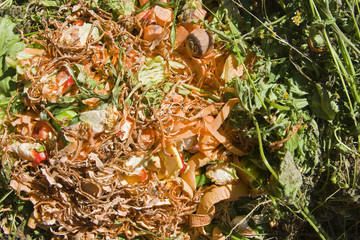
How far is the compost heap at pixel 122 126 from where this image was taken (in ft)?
4.53

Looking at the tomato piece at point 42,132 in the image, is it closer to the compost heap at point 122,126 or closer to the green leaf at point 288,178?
the compost heap at point 122,126

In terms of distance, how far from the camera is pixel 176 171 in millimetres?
1453

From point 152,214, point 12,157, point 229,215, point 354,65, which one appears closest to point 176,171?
point 152,214

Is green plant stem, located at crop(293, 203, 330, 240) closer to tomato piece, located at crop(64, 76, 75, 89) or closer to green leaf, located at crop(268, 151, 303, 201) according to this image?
green leaf, located at crop(268, 151, 303, 201)

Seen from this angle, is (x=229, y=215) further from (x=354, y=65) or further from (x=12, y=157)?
(x=12, y=157)

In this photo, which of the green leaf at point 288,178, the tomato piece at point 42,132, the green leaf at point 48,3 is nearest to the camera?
the green leaf at point 288,178

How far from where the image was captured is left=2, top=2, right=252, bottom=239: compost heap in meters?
1.38

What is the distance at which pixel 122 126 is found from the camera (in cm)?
138

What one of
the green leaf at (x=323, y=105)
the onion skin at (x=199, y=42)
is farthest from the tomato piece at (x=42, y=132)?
the green leaf at (x=323, y=105)

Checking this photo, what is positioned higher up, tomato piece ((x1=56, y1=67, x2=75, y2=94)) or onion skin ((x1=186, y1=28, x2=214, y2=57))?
onion skin ((x1=186, y1=28, x2=214, y2=57))

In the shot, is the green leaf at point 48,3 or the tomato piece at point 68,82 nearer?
the tomato piece at point 68,82

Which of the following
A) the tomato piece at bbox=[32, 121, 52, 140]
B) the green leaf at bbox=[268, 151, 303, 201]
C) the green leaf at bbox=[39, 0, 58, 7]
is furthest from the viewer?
the green leaf at bbox=[39, 0, 58, 7]

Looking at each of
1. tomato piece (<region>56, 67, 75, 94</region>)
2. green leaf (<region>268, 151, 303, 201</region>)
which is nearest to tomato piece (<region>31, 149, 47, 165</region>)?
tomato piece (<region>56, 67, 75, 94</region>)

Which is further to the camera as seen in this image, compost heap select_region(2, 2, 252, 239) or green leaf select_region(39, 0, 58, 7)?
green leaf select_region(39, 0, 58, 7)
